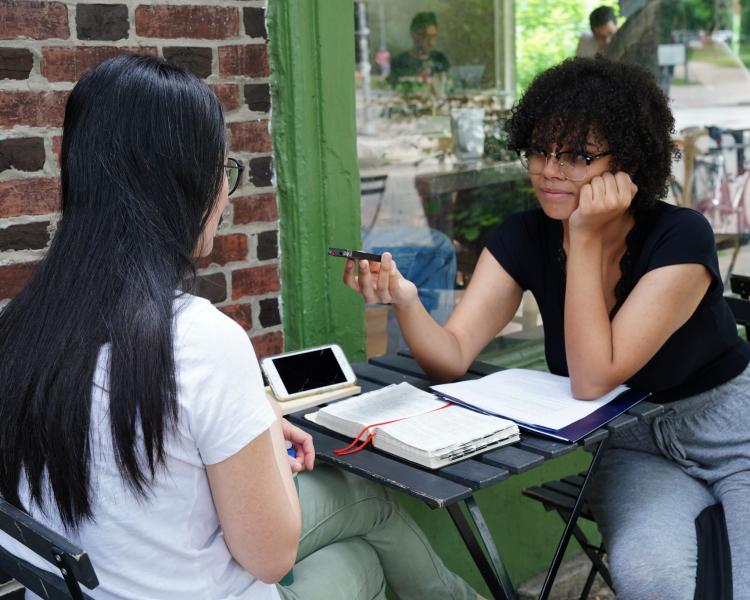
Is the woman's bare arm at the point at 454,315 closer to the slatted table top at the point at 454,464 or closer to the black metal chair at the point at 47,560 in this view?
the slatted table top at the point at 454,464

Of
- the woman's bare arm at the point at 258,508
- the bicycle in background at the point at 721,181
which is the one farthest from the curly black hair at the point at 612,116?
the bicycle in background at the point at 721,181

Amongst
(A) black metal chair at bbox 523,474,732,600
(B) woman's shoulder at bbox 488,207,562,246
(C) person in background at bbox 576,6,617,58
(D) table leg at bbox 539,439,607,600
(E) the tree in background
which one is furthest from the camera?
(C) person in background at bbox 576,6,617,58

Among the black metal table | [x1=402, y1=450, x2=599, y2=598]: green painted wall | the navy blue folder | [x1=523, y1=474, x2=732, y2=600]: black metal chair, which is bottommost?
[x1=402, y1=450, x2=599, y2=598]: green painted wall

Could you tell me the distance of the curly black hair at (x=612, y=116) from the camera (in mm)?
2350

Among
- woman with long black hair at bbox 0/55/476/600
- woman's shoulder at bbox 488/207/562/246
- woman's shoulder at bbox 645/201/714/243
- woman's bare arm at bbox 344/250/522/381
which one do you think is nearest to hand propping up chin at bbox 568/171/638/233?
woman's shoulder at bbox 645/201/714/243

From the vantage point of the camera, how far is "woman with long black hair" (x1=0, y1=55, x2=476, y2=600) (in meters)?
1.40

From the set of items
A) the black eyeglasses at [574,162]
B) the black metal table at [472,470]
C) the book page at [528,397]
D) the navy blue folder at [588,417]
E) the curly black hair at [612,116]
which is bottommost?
the black metal table at [472,470]

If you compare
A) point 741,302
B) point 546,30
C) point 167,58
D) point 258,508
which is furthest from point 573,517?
point 546,30

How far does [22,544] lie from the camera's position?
1.50 m

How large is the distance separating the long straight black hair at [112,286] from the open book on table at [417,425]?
654 millimetres

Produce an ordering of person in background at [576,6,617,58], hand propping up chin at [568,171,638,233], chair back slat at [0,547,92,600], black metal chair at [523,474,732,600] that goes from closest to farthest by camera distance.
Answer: chair back slat at [0,547,92,600]
black metal chair at [523,474,732,600]
hand propping up chin at [568,171,638,233]
person in background at [576,6,617,58]

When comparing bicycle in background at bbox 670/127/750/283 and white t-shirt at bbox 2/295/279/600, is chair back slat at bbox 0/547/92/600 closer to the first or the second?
white t-shirt at bbox 2/295/279/600

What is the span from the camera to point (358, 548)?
2.13 meters

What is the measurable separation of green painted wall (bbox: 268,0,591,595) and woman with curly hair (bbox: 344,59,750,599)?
0.44 metres
